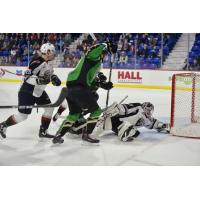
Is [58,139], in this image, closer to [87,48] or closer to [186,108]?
[186,108]

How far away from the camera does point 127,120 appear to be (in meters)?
2.81

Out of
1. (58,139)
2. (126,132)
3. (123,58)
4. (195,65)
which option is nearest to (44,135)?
(58,139)

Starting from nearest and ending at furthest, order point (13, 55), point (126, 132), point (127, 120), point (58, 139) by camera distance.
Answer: point (58, 139), point (126, 132), point (127, 120), point (13, 55)

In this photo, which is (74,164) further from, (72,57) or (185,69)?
(185,69)

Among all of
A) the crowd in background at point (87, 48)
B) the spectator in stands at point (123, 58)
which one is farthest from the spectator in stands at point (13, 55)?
the spectator in stands at point (123, 58)

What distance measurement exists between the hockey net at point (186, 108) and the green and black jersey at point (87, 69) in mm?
867

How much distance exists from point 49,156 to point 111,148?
46cm

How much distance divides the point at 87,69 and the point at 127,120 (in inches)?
24.1

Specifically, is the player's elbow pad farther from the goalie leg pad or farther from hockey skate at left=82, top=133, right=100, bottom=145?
the goalie leg pad

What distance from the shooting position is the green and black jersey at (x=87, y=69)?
7.87ft

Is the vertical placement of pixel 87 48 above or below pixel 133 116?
above

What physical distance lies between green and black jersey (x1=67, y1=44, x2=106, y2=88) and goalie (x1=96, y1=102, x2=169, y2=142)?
43cm

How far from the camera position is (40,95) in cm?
257

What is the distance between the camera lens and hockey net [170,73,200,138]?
2.92m
